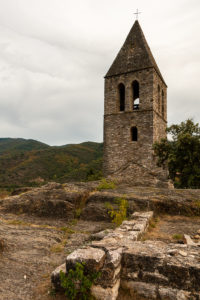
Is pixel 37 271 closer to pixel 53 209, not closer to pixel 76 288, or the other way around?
pixel 76 288

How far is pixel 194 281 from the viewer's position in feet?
8.76

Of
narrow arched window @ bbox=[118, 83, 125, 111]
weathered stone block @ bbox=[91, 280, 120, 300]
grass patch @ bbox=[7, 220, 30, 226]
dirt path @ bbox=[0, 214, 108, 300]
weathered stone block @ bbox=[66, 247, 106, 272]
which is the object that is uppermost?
narrow arched window @ bbox=[118, 83, 125, 111]

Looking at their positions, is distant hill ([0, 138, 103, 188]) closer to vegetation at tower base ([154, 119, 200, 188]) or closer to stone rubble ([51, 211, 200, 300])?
vegetation at tower base ([154, 119, 200, 188])

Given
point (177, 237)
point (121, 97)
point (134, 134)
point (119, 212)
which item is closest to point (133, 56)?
point (121, 97)

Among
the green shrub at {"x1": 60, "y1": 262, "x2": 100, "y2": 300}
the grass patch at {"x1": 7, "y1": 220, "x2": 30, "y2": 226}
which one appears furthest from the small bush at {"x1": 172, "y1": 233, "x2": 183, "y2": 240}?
the grass patch at {"x1": 7, "y1": 220, "x2": 30, "y2": 226}

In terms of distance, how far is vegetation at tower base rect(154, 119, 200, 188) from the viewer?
1434 cm

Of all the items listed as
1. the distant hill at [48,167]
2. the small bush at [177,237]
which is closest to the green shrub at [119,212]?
the small bush at [177,237]

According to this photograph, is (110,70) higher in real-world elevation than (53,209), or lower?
higher

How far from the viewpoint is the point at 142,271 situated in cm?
293

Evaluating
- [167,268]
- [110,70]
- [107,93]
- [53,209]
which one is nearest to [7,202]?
[53,209]

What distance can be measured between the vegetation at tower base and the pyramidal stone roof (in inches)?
228

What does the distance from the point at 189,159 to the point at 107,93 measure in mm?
8723

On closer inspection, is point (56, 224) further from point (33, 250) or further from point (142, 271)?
point (142, 271)

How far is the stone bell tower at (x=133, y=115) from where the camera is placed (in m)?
16.6
